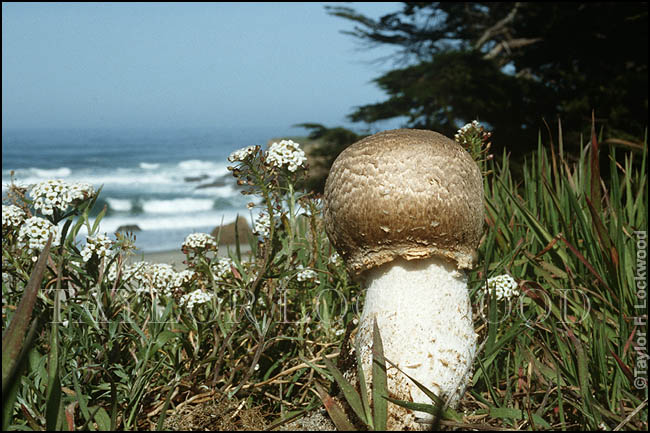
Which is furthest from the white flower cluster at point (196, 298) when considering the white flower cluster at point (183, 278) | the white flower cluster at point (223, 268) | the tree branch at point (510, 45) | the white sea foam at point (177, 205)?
the white sea foam at point (177, 205)

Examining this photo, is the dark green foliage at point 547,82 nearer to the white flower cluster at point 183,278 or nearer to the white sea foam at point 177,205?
the white flower cluster at point 183,278

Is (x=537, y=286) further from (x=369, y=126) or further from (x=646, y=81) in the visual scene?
(x=369, y=126)

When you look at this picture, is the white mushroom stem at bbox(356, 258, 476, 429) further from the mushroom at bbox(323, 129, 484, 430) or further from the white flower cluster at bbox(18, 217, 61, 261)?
the white flower cluster at bbox(18, 217, 61, 261)

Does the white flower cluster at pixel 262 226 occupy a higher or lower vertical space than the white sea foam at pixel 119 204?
higher

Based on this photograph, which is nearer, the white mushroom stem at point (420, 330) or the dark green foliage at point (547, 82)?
the white mushroom stem at point (420, 330)

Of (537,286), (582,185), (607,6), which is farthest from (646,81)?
(537,286)

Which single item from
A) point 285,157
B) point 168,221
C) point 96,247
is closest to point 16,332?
point 96,247

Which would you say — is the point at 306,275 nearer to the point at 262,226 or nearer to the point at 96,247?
the point at 262,226
